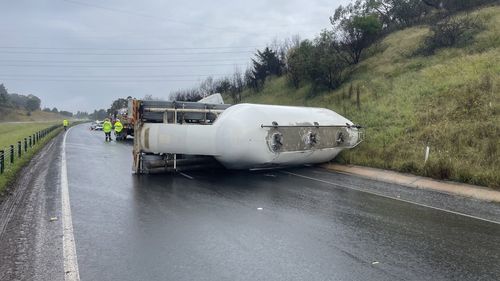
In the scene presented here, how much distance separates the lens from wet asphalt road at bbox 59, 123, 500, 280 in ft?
16.7

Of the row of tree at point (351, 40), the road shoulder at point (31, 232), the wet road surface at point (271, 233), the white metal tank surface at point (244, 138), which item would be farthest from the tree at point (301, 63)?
the road shoulder at point (31, 232)

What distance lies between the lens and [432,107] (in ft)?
59.9

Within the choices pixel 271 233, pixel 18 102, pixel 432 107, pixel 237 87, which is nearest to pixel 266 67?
pixel 237 87

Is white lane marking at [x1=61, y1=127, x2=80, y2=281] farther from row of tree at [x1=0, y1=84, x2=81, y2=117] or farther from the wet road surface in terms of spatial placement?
row of tree at [x1=0, y1=84, x2=81, y2=117]

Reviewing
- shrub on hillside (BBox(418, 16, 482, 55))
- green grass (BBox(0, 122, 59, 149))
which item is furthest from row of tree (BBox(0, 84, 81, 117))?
shrub on hillside (BBox(418, 16, 482, 55))

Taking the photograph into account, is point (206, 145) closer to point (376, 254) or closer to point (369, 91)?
point (376, 254)

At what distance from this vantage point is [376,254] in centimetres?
574

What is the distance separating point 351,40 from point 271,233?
3043 centimetres

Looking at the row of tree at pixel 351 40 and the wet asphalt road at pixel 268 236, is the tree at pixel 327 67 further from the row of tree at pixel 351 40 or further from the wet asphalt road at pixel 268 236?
the wet asphalt road at pixel 268 236

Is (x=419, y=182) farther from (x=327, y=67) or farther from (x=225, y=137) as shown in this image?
(x=327, y=67)

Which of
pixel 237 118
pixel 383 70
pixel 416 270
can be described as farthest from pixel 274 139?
pixel 383 70

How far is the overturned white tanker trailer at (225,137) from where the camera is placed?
12461 mm

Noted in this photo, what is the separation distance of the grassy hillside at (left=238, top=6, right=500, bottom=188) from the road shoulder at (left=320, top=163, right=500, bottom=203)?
0.35 m

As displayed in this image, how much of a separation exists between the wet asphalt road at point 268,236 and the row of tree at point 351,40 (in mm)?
21863
